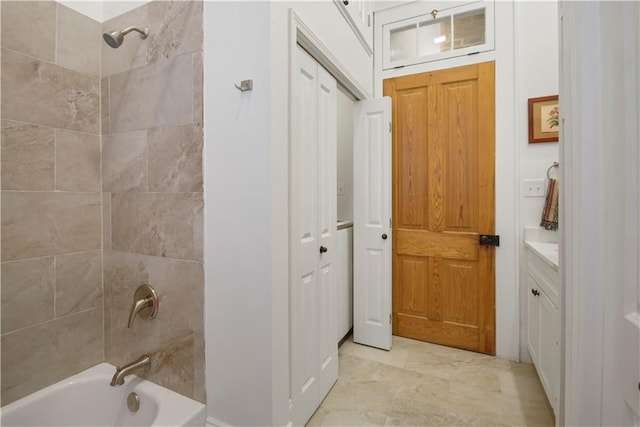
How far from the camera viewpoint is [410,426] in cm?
152

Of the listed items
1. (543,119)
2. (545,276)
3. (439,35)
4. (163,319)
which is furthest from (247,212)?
(439,35)

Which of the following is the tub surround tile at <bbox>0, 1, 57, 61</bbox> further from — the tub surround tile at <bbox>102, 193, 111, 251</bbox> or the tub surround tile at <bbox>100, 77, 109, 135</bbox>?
the tub surround tile at <bbox>102, 193, 111, 251</bbox>

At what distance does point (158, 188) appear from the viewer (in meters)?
1.41

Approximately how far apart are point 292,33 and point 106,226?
4.49 ft

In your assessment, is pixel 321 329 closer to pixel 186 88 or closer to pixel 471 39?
pixel 186 88

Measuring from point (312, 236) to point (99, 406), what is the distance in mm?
1349

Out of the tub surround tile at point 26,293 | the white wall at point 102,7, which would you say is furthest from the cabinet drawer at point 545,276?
the white wall at point 102,7

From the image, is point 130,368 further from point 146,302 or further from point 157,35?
point 157,35

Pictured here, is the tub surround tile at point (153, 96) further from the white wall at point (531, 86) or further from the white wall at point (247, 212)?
the white wall at point (531, 86)

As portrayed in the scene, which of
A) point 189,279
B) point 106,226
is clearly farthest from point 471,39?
point 106,226

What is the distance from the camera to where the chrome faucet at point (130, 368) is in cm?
132

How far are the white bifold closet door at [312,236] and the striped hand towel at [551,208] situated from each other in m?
1.48

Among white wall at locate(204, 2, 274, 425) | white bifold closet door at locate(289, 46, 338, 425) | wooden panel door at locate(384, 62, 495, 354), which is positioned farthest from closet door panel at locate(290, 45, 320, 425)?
wooden panel door at locate(384, 62, 495, 354)

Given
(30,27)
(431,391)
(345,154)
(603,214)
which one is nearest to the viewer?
(603,214)
